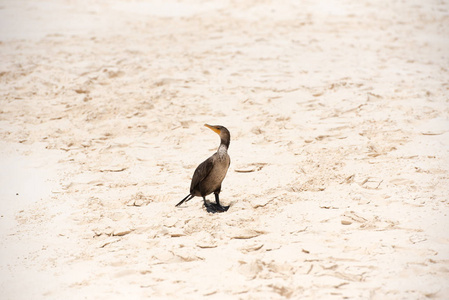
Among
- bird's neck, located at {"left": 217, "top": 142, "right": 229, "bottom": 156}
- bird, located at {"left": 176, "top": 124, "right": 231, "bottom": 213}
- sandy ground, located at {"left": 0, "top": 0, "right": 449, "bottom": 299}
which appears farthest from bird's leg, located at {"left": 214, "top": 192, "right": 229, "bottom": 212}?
bird's neck, located at {"left": 217, "top": 142, "right": 229, "bottom": 156}

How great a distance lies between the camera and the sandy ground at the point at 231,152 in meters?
3.81

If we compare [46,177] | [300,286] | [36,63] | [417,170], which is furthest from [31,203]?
[36,63]

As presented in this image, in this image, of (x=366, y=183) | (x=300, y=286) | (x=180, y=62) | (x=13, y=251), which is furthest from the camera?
(x=180, y=62)

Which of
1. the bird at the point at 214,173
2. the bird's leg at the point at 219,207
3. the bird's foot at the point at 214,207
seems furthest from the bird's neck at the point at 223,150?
the bird's foot at the point at 214,207

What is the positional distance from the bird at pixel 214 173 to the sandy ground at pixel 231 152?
6.8 inches

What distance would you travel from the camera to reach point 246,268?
3773 mm

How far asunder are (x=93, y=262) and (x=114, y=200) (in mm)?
1245

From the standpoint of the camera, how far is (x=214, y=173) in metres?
4.66

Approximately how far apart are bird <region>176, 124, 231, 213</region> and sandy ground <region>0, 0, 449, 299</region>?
173mm

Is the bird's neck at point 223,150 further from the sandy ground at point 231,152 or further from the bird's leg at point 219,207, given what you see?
the sandy ground at point 231,152

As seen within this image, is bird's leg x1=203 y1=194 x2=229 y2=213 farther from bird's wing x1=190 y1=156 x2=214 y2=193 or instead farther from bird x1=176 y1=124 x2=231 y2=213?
bird's wing x1=190 y1=156 x2=214 y2=193

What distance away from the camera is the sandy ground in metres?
3.81

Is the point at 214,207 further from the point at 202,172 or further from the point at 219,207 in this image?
the point at 202,172

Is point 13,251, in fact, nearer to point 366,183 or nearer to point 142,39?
point 366,183
